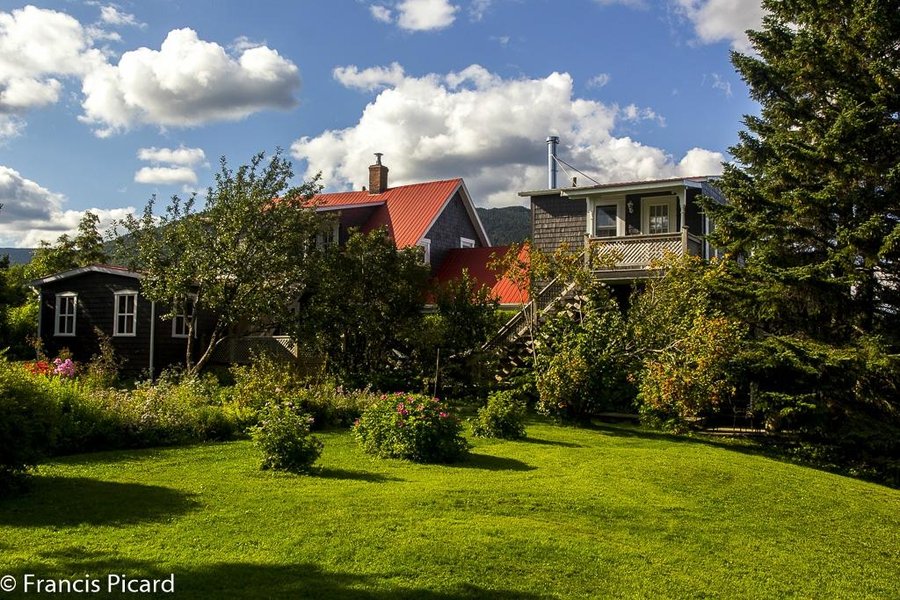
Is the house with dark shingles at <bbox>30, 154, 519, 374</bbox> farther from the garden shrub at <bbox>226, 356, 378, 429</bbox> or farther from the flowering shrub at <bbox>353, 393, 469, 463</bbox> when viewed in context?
the flowering shrub at <bbox>353, 393, 469, 463</bbox>

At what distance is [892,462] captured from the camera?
12836 millimetres

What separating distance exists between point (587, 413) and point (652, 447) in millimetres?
2780

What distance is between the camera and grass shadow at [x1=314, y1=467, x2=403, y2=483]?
8.72m

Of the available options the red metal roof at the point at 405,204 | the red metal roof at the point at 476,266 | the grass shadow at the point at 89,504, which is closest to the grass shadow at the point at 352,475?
the grass shadow at the point at 89,504

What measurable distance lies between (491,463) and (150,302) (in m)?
16.3

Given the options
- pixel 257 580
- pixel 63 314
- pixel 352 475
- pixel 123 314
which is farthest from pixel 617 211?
pixel 63 314

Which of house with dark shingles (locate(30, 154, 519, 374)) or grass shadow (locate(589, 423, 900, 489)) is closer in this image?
grass shadow (locate(589, 423, 900, 489))

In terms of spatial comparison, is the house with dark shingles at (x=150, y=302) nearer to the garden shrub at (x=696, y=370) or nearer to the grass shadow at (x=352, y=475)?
the garden shrub at (x=696, y=370)

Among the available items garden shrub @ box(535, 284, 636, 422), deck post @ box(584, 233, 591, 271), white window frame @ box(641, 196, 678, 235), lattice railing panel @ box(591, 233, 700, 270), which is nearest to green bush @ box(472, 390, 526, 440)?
garden shrub @ box(535, 284, 636, 422)

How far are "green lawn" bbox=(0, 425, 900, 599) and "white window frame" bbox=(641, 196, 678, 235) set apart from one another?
11.7 meters

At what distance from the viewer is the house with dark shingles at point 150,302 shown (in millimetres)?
23062

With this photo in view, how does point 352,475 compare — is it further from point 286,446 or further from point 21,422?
point 21,422

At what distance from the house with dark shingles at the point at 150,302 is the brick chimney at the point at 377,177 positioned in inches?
96.5

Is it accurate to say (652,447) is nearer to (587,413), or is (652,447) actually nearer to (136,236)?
(587,413)
